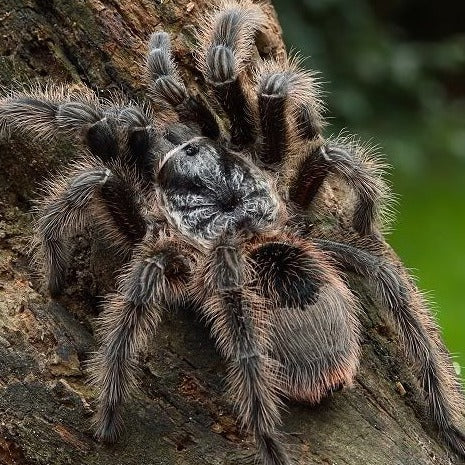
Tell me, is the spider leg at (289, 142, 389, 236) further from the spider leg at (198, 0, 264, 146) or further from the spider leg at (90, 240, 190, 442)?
the spider leg at (90, 240, 190, 442)

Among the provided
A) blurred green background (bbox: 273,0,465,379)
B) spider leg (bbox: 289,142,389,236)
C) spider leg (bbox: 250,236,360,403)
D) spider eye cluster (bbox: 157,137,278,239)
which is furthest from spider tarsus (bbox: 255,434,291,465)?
blurred green background (bbox: 273,0,465,379)

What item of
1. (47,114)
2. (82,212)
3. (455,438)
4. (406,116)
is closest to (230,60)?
(47,114)

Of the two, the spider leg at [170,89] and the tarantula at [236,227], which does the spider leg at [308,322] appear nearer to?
the tarantula at [236,227]

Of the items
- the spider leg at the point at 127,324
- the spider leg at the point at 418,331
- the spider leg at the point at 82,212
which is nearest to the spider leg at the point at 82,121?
the spider leg at the point at 82,212

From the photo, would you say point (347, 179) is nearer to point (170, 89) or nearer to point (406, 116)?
point (170, 89)

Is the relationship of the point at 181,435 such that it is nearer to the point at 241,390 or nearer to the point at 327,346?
the point at 241,390
